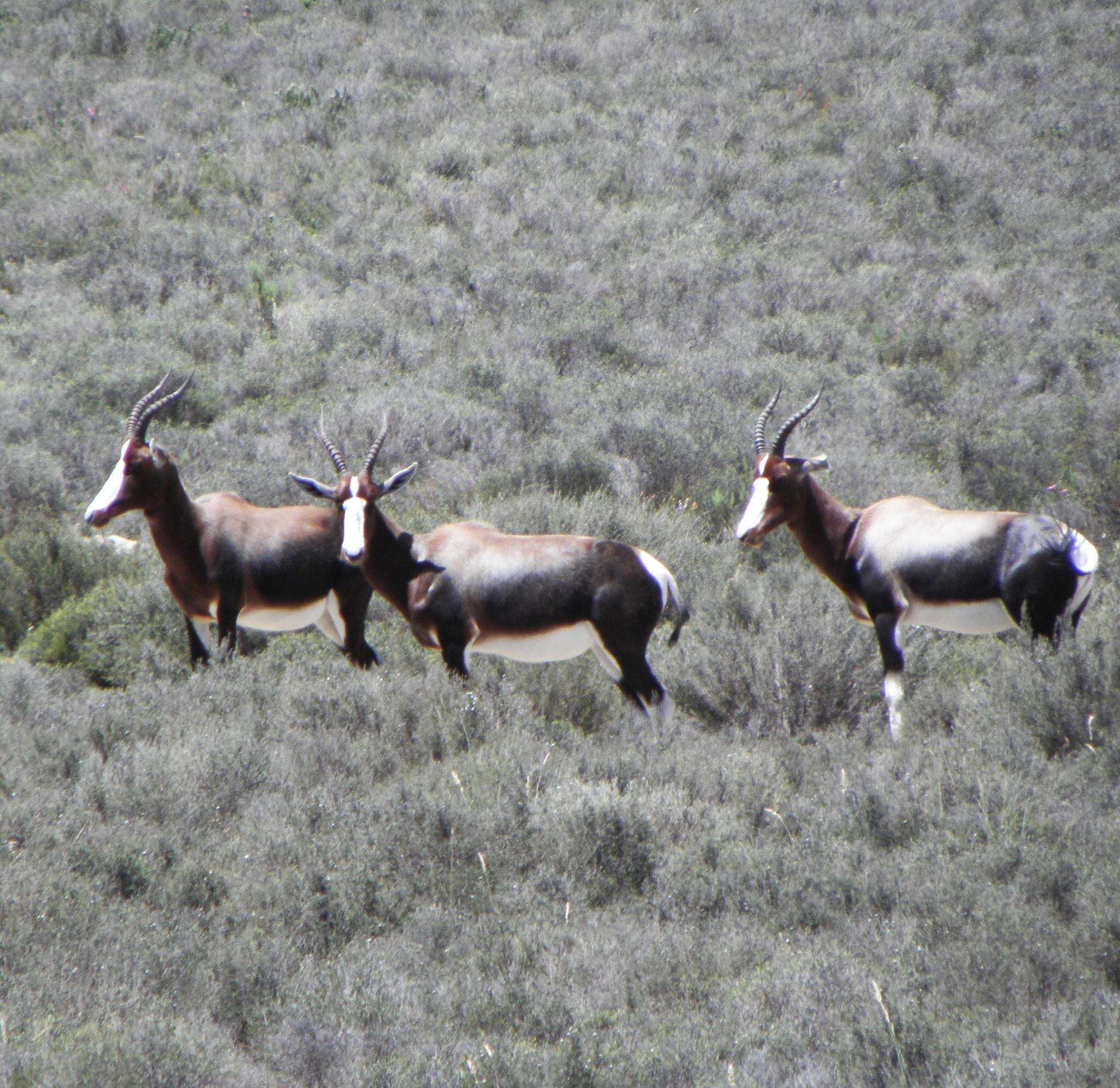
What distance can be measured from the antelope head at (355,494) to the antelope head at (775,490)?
2217mm

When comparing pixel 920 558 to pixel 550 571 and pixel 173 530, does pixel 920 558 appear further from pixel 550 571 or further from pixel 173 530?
pixel 173 530

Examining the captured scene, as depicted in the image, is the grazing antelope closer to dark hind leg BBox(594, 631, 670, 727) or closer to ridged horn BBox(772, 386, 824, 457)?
dark hind leg BBox(594, 631, 670, 727)

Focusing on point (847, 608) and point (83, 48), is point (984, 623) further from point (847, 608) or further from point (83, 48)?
point (83, 48)

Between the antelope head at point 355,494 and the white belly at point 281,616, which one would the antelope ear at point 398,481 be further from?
the white belly at point 281,616

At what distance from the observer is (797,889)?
4688 millimetres

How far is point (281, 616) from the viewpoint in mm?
7793

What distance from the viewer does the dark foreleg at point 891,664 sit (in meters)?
6.65

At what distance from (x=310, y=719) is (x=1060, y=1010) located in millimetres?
4342

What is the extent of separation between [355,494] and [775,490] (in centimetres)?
274

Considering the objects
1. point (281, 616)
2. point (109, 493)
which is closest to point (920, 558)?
point (281, 616)

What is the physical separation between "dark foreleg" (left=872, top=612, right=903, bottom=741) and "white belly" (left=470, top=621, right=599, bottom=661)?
1752 mm

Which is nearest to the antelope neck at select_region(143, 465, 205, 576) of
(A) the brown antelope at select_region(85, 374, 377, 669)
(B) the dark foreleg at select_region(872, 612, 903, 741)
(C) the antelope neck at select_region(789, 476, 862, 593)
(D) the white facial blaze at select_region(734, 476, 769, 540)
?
(A) the brown antelope at select_region(85, 374, 377, 669)

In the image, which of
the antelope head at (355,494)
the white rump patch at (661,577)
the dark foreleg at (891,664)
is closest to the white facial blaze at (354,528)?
the antelope head at (355,494)

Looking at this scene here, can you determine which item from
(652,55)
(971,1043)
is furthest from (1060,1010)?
(652,55)
